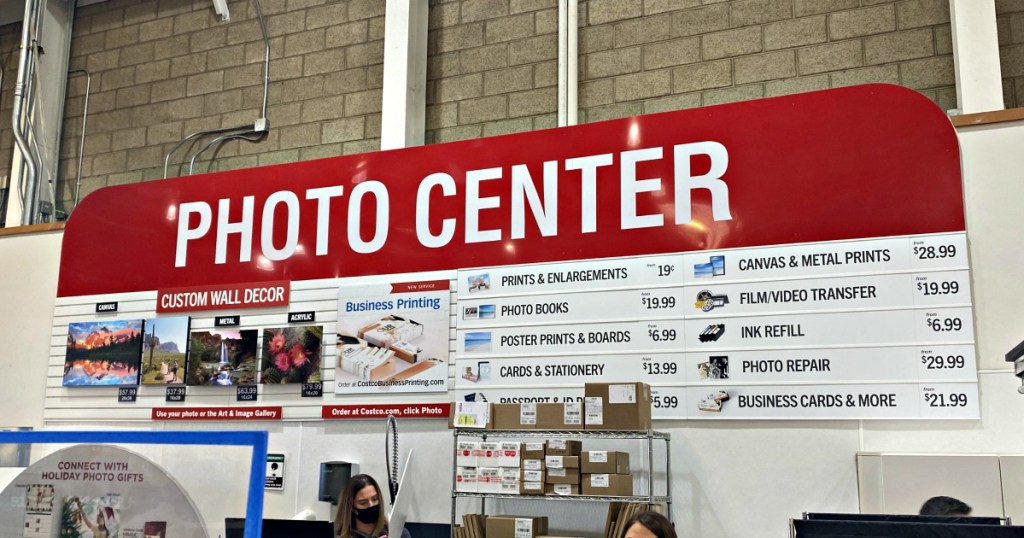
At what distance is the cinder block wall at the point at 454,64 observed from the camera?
6.01 m

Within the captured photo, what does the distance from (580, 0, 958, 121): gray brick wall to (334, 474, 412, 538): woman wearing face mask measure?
2.98 m

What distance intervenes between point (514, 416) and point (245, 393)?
2.09 meters

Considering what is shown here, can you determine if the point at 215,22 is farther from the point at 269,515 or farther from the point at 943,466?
the point at 943,466

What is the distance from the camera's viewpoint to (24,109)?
7996 mm

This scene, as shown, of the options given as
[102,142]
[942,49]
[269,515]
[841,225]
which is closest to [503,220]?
[841,225]

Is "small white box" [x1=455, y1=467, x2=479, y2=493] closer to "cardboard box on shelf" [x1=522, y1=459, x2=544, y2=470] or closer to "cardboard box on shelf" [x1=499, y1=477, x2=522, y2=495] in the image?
"cardboard box on shelf" [x1=499, y1=477, x2=522, y2=495]

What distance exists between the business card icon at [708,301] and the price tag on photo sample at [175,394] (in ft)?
11.5

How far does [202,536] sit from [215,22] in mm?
6835

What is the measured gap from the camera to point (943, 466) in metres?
4.47

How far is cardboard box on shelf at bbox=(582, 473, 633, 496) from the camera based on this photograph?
4770 mm

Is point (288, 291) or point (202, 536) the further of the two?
point (288, 291)

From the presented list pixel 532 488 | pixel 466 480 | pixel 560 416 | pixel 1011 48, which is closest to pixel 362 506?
pixel 466 480

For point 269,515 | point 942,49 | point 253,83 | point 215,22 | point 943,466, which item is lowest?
point 269,515

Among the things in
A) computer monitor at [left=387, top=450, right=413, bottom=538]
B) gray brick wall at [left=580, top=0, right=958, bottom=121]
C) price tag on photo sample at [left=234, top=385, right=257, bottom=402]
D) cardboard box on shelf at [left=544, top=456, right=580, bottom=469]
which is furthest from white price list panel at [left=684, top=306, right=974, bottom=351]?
price tag on photo sample at [left=234, top=385, right=257, bottom=402]
